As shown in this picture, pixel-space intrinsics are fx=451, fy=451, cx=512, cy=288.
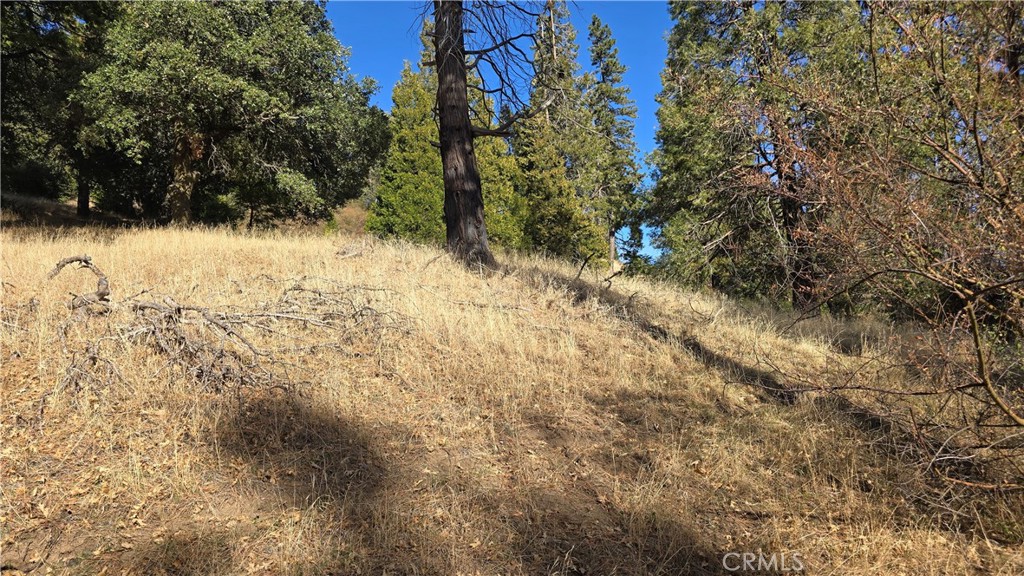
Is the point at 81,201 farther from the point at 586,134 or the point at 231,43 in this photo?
the point at 586,134

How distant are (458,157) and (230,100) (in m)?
7.35

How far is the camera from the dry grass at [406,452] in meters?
2.35

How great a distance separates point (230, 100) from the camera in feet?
37.1

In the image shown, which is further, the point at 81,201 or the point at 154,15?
the point at 81,201

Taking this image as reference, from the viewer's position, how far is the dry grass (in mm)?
2346

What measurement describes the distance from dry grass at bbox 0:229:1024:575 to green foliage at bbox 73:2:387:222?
6731 millimetres

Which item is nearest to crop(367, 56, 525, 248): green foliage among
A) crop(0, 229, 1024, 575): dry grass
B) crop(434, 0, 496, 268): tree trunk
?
crop(434, 0, 496, 268): tree trunk

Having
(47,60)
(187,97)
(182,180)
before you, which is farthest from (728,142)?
(47,60)

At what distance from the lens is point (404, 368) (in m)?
4.09

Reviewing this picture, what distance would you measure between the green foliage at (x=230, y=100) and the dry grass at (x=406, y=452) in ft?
22.1

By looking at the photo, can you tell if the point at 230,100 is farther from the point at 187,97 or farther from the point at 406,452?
the point at 406,452

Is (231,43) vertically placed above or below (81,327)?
above

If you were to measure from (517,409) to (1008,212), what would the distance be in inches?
128

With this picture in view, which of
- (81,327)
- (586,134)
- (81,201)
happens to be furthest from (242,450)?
(586,134)
